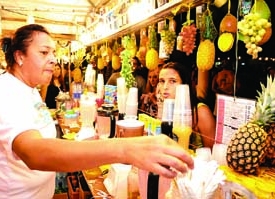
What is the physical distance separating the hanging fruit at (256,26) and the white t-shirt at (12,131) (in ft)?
3.19

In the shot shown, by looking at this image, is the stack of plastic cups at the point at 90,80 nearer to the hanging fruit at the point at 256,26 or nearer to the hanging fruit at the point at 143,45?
the hanging fruit at the point at 143,45

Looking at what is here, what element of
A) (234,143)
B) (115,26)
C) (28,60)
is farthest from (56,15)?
(234,143)

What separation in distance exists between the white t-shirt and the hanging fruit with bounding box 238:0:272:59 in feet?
3.19

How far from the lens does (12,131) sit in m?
0.98

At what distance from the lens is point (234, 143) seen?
1073 millimetres

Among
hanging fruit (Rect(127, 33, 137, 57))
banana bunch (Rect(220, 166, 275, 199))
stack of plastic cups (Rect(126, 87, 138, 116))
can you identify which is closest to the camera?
banana bunch (Rect(220, 166, 275, 199))

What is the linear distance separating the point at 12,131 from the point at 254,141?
2.83ft

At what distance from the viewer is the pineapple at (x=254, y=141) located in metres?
1.03

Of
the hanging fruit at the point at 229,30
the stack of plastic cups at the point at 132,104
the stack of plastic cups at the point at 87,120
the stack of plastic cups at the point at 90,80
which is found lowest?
the stack of plastic cups at the point at 87,120

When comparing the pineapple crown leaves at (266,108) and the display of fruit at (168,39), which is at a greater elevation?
the display of fruit at (168,39)

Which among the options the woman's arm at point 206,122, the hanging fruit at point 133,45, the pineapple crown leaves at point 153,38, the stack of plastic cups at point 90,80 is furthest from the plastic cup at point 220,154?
the stack of plastic cups at point 90,80

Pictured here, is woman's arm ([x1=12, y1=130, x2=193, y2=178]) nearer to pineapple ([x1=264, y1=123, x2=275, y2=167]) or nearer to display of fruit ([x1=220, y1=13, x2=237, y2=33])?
pineapple ([x1=264, y1=123, x2=275, y2=167])

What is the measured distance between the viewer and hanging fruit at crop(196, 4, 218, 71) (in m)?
1.61

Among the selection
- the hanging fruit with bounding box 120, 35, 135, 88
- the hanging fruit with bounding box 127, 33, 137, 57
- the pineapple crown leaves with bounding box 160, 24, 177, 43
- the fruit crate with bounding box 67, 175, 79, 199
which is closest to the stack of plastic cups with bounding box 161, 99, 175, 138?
the pineapple crown leaves with bounding box 160, 24, 177, 43
